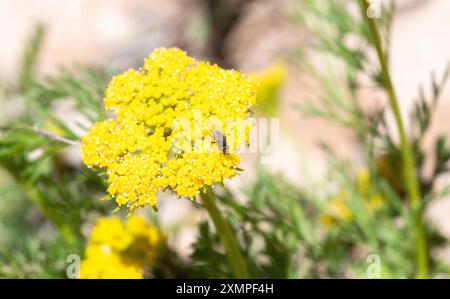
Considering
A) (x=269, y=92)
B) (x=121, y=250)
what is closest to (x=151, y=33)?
(x=269, y=92)

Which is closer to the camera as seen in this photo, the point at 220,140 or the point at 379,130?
the point at 220,140

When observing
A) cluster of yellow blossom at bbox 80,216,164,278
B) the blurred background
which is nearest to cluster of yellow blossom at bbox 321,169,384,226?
cluster of yellow blossom at bbox 80,216,164,278

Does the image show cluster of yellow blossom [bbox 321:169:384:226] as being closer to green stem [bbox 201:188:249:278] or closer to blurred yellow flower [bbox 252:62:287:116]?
blurred yellow flower [bbox 252:62:287:116]

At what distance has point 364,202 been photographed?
218 centimetres

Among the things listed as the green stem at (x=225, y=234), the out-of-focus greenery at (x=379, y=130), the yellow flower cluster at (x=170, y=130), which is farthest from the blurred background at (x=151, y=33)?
the yellow flower cluster at (x=170, y=130)

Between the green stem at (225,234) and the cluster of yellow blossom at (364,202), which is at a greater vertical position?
the cluster of yellow blossom at (364,202)

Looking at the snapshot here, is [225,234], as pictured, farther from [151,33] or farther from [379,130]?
[151,33]

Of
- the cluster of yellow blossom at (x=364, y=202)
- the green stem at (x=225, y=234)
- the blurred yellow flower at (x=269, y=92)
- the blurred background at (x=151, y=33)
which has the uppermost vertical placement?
the blurred background at (x=151, y=33)

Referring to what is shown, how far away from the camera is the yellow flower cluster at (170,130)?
3.42 ft

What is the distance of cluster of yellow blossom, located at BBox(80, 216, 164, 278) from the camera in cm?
151

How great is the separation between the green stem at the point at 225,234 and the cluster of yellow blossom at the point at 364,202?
0.78 metres

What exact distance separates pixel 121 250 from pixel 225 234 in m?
0.41

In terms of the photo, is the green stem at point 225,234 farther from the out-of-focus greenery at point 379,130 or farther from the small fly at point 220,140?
the out-of-focus greenery at point 379,130
